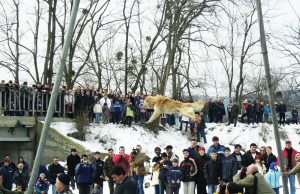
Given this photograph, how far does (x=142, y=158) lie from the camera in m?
17.0

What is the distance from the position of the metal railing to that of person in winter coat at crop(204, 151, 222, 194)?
32.8 ft

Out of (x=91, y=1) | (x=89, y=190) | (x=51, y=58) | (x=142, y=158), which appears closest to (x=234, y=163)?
(x=142, y=158)

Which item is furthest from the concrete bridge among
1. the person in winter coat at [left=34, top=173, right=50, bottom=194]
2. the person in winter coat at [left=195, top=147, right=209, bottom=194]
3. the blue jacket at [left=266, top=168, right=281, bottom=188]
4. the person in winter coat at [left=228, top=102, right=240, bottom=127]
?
the blue jacket at [left=266, top=168, right=281, bottom=188]

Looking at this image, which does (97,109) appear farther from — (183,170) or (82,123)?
(183,170)

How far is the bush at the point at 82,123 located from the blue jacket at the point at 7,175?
7372 millimetres

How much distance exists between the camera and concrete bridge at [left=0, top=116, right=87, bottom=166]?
76.9 feet

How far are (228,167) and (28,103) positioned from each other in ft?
36.2

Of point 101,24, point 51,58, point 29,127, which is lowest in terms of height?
point 29,127

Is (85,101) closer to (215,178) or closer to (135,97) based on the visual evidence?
(135,97)

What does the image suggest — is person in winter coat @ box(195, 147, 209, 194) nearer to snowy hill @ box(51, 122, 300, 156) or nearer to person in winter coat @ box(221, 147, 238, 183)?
person in winter coat @ box(221, 147, 238, 183)

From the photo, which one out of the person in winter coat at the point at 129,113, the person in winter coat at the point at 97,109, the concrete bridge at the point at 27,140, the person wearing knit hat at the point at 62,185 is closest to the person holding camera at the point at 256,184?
the person wearing knit hat at the point at 62,185

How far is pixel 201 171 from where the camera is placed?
16.0 metres

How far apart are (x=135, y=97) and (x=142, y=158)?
8.15 m

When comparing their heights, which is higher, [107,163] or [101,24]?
[101,24]
